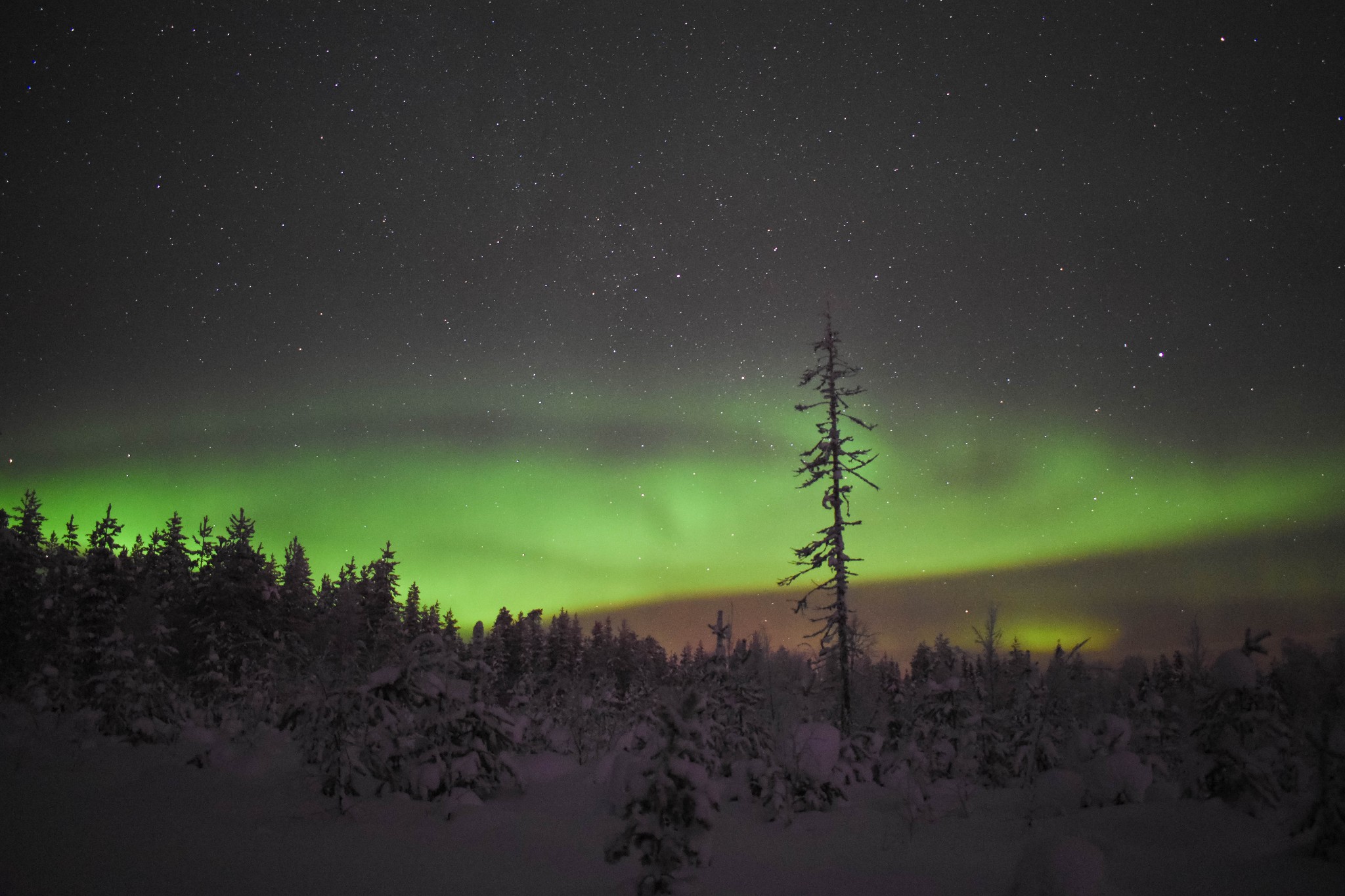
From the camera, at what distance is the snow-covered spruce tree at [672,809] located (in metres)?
7.23

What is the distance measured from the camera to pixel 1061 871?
703 cm

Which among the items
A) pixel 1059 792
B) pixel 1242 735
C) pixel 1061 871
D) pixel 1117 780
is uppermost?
pixel 1242 735

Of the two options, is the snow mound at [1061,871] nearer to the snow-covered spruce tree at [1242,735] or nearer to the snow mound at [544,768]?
the snow-covered spruce tree at [1242,735]

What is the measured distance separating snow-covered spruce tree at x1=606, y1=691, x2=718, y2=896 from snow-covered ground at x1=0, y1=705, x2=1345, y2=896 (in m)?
0.87

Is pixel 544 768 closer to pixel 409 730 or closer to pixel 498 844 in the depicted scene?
pixel 409 730

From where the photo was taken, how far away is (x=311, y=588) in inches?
2354

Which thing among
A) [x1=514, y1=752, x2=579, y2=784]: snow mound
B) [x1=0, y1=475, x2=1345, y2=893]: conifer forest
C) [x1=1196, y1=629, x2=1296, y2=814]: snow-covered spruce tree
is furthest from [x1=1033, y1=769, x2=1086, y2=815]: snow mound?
[x1=514, y1=752, x2=579, y2=784]: snow mound

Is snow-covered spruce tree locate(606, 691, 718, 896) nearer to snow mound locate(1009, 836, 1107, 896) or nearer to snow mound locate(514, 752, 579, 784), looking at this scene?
snow mound locate(1009, 836, 1107, 896)

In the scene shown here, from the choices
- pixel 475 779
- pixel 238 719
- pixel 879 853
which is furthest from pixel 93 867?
pixel 238 719

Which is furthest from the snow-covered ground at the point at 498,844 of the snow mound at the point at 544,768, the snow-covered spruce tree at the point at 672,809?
the snow mound at the point at 544,768

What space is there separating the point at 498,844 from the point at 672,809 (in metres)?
5.03

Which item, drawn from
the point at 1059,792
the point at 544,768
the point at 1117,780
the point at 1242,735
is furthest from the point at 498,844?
the point at 1242,735

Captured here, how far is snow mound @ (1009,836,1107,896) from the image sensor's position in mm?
6809

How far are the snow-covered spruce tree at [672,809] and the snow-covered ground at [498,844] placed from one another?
2.87 feet
